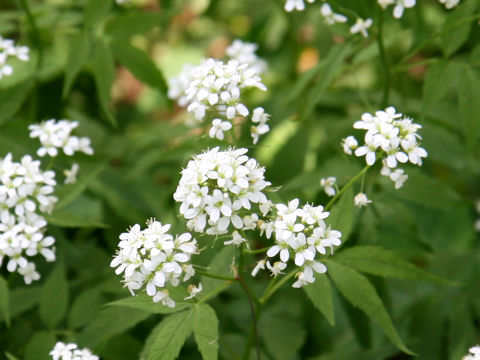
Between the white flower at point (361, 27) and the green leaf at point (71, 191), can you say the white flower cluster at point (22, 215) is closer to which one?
the green leaf at point (71, 191)

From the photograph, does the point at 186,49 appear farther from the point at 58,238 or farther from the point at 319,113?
the point at 58,238

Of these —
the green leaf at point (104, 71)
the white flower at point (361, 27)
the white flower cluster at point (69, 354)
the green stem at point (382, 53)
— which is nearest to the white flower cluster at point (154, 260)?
the white flower cluster at point (69, 354)

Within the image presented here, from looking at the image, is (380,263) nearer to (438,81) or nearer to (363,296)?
(363,296)

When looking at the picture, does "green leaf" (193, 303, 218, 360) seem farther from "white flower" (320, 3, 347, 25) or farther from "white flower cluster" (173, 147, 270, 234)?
"white flower" (320, 3, 347, 25)

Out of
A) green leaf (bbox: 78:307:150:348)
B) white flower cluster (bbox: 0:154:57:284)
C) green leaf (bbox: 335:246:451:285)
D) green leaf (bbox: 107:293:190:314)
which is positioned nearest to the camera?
green leaf (bbox: 107:293:190:314)

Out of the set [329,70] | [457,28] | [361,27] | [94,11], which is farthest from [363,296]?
[94,11]

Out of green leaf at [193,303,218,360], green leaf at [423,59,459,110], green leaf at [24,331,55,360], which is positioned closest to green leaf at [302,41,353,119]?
green leaf at [423,59,459,110]
